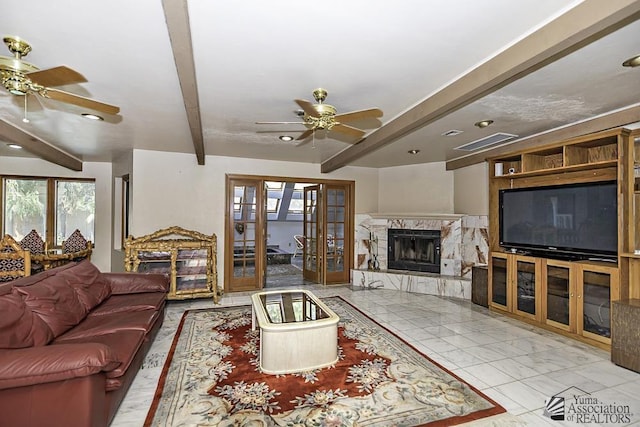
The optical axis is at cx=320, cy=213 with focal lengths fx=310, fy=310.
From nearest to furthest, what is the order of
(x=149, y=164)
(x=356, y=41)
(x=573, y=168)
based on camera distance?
(x=356, y=41) < (x=573, y=168) < (x=149, y=164)

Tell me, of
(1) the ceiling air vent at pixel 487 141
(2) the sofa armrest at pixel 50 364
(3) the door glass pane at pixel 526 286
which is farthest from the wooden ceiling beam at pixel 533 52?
(2) the sofa armrest at pixel 50 364

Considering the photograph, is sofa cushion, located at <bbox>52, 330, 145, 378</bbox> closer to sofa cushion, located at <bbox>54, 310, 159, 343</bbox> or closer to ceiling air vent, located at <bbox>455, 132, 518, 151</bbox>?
sofa cushion, located at <bbox>54, 310, 159, 343</bbox>

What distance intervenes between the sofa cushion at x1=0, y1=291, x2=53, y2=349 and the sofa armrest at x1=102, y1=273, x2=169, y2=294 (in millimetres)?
1228

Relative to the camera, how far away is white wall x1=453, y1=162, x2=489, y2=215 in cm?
496

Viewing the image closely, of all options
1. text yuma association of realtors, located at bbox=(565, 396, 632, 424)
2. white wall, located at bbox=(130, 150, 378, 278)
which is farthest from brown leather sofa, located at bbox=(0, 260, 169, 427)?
text yuma association of realtors, located at bbox=(565, 396, 632, 424)

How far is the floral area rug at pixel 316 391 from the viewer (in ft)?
6.75

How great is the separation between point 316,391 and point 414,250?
399cm

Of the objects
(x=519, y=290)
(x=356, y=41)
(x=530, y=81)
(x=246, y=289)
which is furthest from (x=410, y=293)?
(x=356, y=41)

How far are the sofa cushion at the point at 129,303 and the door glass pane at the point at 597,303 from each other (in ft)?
14.6

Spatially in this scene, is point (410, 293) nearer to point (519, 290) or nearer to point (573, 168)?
point (519, 290)

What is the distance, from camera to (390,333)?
3539mm

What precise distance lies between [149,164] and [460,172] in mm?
5280

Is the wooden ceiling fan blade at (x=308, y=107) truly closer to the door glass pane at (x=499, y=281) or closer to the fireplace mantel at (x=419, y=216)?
the door glass pane at (x=499, y=281)

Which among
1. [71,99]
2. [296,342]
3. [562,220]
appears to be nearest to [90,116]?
[71,99]
